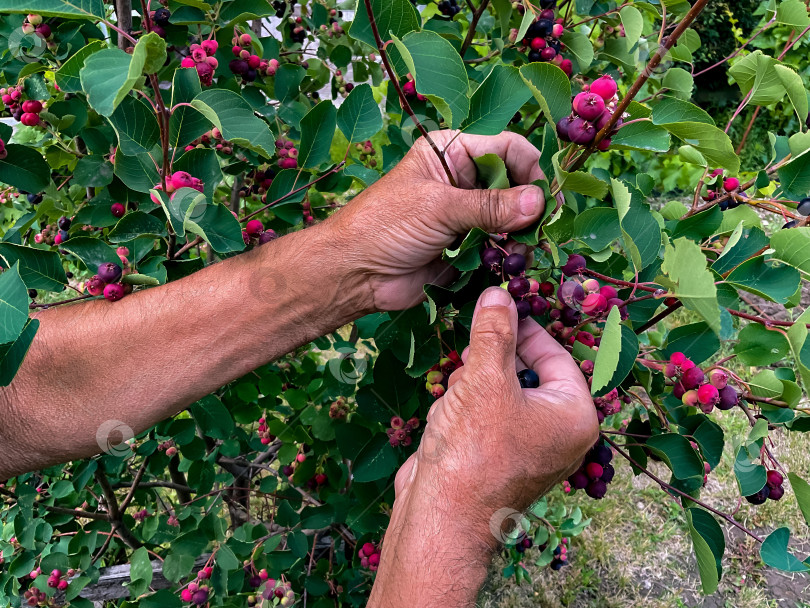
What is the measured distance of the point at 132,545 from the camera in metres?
2.16

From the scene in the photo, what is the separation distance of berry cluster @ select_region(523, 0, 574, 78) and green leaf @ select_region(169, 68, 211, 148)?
0.74 metres

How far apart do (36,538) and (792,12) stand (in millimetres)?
2498

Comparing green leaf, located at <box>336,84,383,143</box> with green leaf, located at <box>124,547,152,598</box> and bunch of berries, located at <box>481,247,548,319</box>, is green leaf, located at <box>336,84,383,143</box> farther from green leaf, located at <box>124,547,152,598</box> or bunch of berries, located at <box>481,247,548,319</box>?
green leaf, located at <box>124,547,152,598</box>

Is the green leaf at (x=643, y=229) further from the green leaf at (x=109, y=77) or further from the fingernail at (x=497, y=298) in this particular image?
the green leaf at (x=109, y=77)

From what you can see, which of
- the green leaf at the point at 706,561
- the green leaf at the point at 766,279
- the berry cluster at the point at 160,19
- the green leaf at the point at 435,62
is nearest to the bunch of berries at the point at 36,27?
the berry cluster at the point at 160,19

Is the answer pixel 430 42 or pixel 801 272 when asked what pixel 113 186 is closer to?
pixel 430 42

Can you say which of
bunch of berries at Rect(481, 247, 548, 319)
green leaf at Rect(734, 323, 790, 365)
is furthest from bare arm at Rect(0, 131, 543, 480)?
green leaf at Rect(734, 323, 790, 365)

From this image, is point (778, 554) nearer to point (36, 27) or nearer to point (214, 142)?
point (214, 142)

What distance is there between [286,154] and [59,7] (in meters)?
0.79

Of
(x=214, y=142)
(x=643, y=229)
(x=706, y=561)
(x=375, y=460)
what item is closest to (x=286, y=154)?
(x=214, y=142)

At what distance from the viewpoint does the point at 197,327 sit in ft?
4.58

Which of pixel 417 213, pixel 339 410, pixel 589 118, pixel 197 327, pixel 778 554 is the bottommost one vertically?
pixel 339 410

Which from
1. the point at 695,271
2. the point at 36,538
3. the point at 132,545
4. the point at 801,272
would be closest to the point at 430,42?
the point at 695,271

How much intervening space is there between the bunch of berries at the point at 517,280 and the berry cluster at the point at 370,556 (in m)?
1.09
